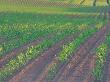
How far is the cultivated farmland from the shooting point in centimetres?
1642

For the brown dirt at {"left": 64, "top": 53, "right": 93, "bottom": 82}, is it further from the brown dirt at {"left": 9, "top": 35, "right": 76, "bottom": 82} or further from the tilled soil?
the brown dirt at {"left": 9, "top": 35, "right": 76, "bottom": 82}

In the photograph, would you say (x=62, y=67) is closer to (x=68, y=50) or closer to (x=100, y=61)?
(x=100, y=61)

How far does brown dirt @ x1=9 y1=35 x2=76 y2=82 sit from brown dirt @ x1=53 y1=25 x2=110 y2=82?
0.94m

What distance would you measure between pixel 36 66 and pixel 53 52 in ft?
10.4

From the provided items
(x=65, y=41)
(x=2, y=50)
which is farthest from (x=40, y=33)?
(x=2, y=50)

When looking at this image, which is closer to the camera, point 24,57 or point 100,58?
point 24,57

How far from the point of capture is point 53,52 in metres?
21.1

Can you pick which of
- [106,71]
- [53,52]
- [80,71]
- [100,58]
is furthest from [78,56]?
[106,71]

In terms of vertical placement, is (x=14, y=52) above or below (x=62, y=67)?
above

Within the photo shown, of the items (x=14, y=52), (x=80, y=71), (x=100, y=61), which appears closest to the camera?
(x=80, y=71)

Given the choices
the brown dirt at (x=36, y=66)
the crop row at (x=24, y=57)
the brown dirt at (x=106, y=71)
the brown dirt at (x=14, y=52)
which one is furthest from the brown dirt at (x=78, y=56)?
the brown dirt at (x=14, y=52)

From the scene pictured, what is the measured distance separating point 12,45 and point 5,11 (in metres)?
19.3

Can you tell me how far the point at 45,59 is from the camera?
1941 cm

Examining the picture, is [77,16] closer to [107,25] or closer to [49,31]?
[107,25]
